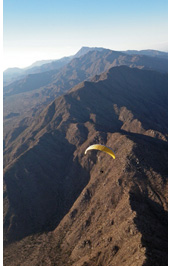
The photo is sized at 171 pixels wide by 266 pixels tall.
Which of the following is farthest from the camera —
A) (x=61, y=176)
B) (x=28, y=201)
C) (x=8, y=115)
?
(x=8, y=115)

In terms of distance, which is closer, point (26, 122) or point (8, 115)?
point (26, 122)

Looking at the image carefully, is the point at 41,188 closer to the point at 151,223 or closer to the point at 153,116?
the point at 151,223

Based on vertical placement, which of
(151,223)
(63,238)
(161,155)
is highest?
(161,155)

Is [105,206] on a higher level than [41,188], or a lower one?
higher

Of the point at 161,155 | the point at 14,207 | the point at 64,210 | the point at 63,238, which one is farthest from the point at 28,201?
the point at 161,155

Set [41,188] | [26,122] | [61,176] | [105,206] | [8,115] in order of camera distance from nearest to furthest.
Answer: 1. [105,206]
2. [41,188]
3. [61,176]
4. [26,122]
5. [8,115]

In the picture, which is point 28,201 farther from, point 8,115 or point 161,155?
point 8,115

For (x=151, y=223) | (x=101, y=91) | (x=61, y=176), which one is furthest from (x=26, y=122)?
(x=151, y=223)
